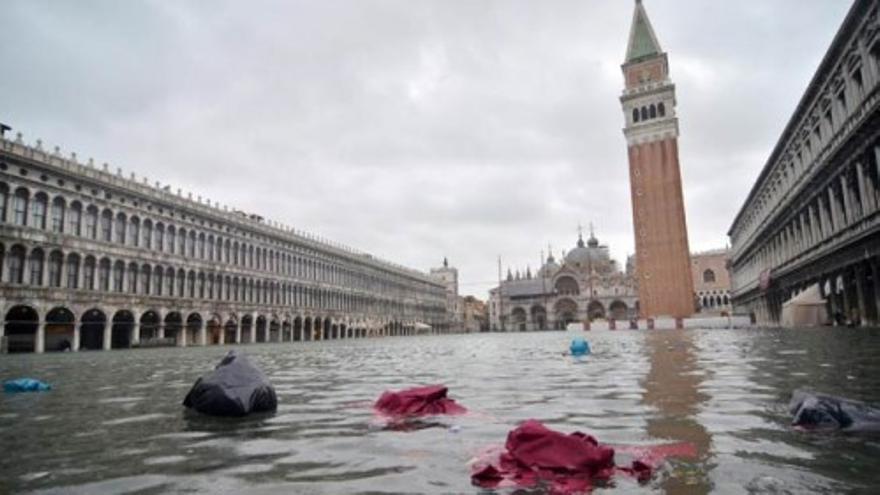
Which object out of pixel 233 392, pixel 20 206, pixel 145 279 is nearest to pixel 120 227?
pixel 145 279

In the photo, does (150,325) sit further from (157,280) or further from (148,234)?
(148,234)

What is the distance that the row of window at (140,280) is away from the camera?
115ft

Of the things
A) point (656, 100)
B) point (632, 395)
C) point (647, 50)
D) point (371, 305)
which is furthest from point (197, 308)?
point (647, 50)

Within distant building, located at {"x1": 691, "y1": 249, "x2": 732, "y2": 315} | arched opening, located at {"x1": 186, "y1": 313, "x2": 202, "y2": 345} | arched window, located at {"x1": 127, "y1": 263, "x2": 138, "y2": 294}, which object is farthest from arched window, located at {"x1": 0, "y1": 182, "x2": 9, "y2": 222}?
distant building, located at {"x1": 691, "y1": 249, "x2": 732, "y2": 315}

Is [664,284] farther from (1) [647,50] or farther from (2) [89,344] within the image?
(2) [89,344]

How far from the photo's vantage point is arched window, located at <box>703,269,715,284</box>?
97000 millimetres

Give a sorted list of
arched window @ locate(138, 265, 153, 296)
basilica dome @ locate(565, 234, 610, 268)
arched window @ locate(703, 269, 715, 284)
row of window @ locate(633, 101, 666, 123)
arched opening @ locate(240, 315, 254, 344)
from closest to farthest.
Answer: arched window @ locate(138, 265, 153, 296) → arched opening @ locate(240, 315, 254, 344) → row of window @ locate(633, 101, 666, 123) → arched window @ locate(703, 269, 715, 284) → basilica dome @ locate(565, 234, 610, 268)

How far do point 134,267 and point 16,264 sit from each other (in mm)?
9018

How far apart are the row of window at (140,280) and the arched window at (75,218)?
163 centimetres

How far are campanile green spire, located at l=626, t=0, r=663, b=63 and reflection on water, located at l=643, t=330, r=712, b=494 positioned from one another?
73.0 m

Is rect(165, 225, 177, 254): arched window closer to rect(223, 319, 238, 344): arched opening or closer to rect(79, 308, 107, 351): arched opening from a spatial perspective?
rect(79, 308, 107, 351): arched opening

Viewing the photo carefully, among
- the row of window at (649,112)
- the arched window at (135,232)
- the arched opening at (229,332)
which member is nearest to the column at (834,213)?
the arched window at (135,232)

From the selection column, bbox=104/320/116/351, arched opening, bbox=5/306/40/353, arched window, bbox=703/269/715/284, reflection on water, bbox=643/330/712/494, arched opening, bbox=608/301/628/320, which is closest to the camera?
reflection on water, bbox=643/330/712/494

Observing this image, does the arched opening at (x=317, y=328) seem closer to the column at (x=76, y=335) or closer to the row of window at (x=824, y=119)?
the column at (x=76, y=335)
